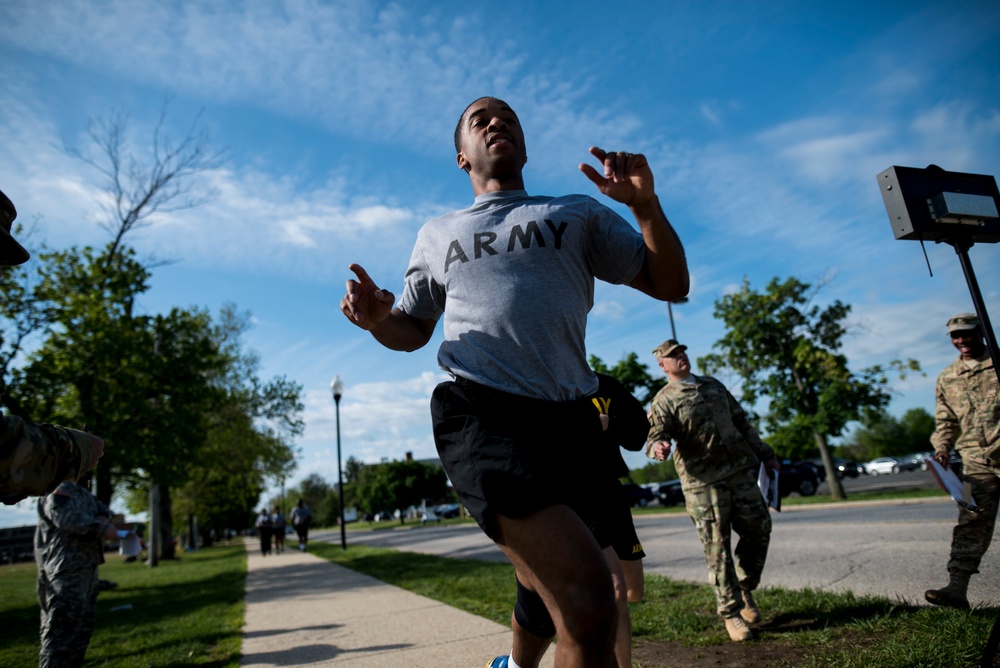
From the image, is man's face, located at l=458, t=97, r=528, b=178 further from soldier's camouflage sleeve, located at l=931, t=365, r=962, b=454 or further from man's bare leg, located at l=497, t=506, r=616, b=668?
soldier's camouflage sleeve, located at l=931, t=365, r=962, b=454

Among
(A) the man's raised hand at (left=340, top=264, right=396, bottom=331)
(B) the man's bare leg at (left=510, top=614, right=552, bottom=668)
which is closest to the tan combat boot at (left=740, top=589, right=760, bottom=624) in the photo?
(B) the man's bare leg at (left=510, top=614, right=552, bottom=668)

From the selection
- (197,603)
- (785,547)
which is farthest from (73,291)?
(785,547)

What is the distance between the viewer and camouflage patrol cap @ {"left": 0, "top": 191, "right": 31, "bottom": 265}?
214 centimetres

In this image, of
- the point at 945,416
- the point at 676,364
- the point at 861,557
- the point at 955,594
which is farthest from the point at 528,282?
the point at 861,557

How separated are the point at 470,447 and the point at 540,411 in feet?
0.77

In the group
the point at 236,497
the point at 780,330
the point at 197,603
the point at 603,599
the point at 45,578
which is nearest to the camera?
the point at 603,599

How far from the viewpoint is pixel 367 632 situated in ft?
18.2

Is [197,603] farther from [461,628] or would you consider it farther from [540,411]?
[540,411]

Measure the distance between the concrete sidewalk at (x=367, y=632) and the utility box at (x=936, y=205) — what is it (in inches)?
128

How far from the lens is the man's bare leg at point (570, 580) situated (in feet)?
5.22

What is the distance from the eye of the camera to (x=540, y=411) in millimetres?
1918

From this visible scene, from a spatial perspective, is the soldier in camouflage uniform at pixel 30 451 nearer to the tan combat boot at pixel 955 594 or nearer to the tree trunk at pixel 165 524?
the tan combat boot at pixel 955 594

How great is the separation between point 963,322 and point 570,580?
4388 mm

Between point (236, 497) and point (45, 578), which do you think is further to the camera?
point (236, 497)
